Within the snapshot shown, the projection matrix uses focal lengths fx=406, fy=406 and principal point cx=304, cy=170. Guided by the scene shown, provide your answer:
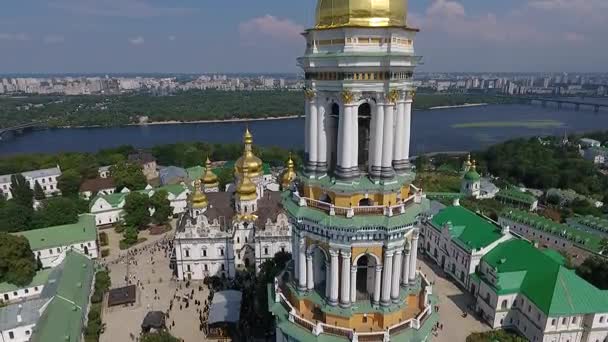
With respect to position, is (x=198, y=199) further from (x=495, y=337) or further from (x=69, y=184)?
(x=69, y=184)

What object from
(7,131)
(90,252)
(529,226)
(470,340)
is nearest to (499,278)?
(470,340)

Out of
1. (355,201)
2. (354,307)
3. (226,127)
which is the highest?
(355,201)

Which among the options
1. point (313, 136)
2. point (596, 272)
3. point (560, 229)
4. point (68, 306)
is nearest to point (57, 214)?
point (68, 306)

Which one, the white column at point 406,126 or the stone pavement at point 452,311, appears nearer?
the white column at point 406,126

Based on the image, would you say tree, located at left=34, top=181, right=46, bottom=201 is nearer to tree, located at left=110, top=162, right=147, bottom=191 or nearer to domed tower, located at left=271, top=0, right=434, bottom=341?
tree, located at left=110, top=162, right=147, bottom=191

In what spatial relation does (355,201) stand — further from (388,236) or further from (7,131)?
(7,131)

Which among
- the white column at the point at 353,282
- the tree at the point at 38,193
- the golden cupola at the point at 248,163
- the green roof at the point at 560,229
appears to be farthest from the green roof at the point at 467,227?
the tree at the point at 38,193

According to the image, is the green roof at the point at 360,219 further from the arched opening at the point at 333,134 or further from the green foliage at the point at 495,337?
the green foliage at the point at 495,337
